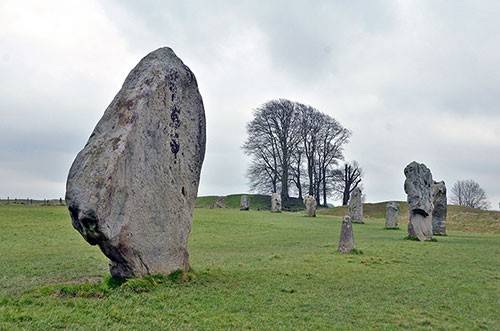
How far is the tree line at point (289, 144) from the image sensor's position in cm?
6016

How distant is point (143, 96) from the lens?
29.9ft

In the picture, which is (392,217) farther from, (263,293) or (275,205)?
(263,293)

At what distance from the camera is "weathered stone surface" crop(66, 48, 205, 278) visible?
7992 mm

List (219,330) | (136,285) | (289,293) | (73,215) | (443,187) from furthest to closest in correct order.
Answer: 1. (443,187)
2. (289,293)
3. (136,285)
4. (73,215)
5. (219,330)

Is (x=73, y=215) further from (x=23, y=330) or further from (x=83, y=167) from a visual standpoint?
(x=23, y=330)

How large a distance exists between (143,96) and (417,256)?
451 inches

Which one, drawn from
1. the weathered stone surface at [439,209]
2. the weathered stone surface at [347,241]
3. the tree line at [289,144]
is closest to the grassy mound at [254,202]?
the tree line at [289,144]

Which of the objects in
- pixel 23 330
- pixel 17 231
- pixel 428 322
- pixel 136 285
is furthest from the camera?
pixel 17 231

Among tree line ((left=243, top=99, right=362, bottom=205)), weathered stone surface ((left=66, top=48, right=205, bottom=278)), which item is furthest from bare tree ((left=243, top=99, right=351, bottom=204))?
weathered stone surface ((left=66, top=48, right=205, bottom=278))

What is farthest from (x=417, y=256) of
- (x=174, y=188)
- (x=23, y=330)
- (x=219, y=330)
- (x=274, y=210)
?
(x=274, y=210)

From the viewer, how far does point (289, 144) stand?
197 feet

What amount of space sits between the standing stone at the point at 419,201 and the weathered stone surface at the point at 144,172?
16009 millimetres

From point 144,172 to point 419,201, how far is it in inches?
701

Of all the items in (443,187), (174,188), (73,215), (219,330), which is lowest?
(219,330)
